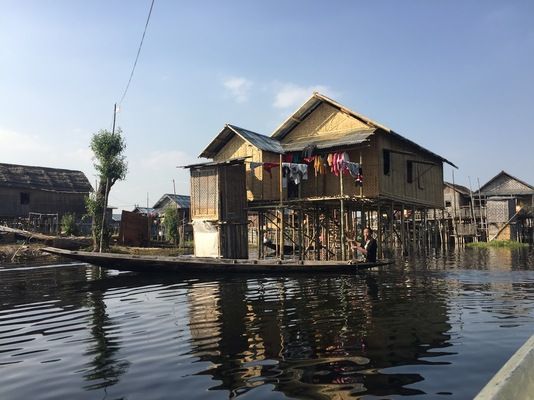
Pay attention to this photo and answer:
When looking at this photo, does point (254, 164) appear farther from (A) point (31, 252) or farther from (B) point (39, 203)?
(B) point (39, 203)

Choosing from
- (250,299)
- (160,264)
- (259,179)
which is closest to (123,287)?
(160,264)

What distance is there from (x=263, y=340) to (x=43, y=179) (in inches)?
1496

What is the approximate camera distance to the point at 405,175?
22672 mm

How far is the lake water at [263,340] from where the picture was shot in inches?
210

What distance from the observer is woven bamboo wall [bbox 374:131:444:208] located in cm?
2042

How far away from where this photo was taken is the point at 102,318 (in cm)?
969

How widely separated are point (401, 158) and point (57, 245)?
65.5ft

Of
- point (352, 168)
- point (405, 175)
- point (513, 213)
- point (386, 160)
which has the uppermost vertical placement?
point (386, 160)

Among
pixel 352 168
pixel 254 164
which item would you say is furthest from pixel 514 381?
pixel 254 164

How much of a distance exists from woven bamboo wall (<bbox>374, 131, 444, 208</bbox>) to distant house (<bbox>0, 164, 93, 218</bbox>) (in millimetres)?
26315

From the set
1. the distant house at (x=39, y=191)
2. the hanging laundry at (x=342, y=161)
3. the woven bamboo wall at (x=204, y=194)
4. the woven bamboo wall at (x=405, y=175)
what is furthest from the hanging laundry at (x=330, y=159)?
the distant house at (x=39, y=191)

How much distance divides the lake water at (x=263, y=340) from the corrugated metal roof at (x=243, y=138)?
27.7 ft

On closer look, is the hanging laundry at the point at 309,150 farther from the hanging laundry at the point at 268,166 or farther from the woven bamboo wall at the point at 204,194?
the woven bamboo wall at the point at 204,194

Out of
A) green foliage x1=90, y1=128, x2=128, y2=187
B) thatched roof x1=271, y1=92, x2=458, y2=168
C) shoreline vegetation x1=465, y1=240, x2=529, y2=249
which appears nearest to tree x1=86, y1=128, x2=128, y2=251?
green foliage x1=90, y1=128, x2=128, y2=187
